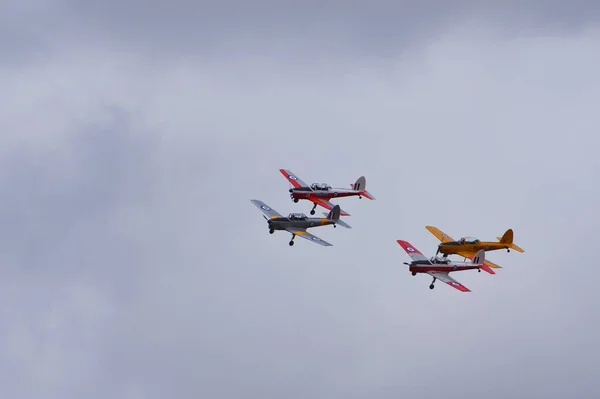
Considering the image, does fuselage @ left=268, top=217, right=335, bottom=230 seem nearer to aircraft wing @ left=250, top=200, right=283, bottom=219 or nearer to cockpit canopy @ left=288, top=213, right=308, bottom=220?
cockpit canopy @ left=288, top=213, right=308, bottom=220

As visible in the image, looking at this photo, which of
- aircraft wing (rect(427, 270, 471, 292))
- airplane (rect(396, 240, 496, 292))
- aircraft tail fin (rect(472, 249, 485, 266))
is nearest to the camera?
aircraft wing (rect(427, 270, 471, 292))

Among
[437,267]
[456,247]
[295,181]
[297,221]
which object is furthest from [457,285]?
[295,181]

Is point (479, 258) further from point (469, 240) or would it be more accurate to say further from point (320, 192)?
point (320, 192)

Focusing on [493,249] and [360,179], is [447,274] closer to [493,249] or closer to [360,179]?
[493,249]

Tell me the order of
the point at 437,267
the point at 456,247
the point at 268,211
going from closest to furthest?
the point at 437,267 → the point at 268,211 → the point at 456,247

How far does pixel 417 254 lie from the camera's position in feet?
568

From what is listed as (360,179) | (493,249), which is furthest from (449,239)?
(360,179)

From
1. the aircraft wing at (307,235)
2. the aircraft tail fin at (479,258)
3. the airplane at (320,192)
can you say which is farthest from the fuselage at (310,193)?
the aircraft tail fin at (479,258)

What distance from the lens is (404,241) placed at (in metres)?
177

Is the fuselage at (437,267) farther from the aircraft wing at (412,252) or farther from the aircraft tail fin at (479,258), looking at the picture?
the aircraft wing at (412,252)

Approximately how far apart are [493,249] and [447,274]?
18419 millimetres

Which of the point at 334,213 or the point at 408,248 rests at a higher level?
the point at 334,213

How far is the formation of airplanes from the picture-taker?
6713 inches

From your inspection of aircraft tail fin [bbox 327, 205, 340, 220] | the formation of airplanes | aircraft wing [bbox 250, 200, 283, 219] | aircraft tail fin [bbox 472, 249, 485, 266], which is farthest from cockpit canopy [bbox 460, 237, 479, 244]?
aircraft wing [bbox 250, 200, 283, 219]
